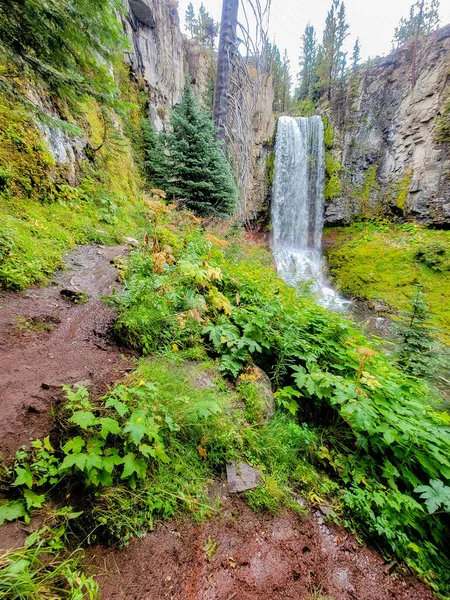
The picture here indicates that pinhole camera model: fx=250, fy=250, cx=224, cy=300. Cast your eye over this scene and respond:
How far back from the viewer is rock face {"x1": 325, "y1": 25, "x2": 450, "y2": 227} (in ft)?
47.3

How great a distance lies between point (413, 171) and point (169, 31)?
1833cm

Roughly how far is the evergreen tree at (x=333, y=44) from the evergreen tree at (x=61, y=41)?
31.0 metres

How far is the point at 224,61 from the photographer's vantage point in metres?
4.49

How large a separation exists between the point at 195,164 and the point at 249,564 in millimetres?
7585

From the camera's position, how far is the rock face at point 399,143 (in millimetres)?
14430

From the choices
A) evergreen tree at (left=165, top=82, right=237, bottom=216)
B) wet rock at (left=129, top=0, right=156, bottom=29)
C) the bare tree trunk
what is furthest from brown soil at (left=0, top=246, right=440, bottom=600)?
wet rock at (left=129, top=0, right=156, bottom=29)

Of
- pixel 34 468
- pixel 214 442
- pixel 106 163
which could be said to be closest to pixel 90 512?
pixel 34 468

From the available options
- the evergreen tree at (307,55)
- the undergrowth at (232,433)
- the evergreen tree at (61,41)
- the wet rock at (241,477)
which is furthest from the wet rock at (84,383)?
the evergreen tree at (307,55)

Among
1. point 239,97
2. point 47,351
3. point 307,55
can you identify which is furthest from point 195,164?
point 307,55

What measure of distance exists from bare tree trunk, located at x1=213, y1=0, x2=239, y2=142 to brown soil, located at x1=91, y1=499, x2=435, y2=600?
18.5ft

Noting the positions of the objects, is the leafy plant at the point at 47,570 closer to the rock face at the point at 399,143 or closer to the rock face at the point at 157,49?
the rock face at the point at 157,49

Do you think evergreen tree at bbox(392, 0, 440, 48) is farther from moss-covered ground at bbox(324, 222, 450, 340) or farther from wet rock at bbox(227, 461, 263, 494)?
wet rock at bbox(227, 461, 263, 494)

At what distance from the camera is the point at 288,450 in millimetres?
2215

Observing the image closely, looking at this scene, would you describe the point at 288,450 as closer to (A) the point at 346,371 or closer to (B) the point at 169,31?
(A) the point at 346,371
